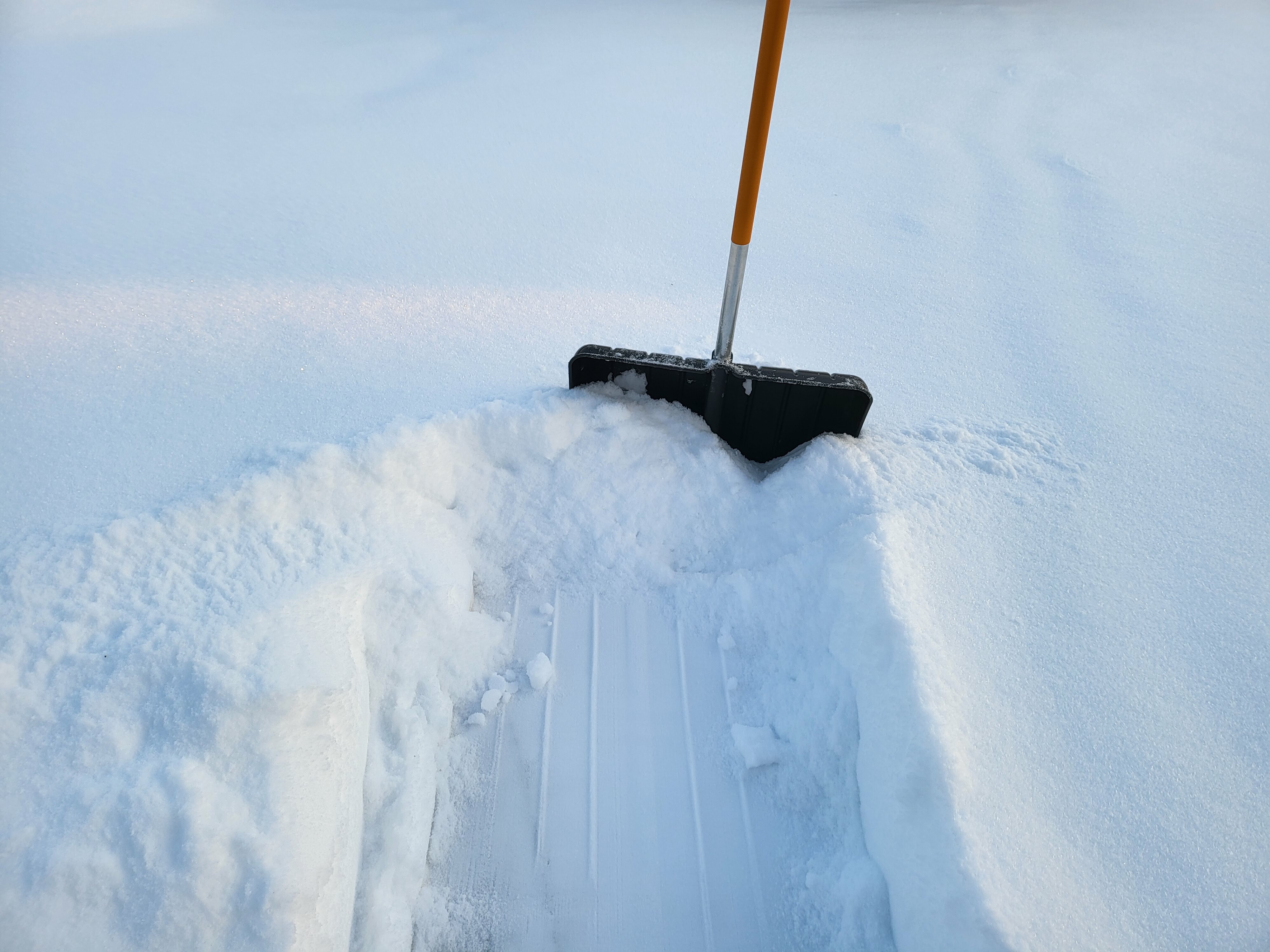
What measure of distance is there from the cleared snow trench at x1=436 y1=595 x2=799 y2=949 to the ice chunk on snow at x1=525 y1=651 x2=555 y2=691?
0.01 metres

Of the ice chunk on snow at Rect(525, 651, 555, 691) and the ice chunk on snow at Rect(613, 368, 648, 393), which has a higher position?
the ice chunk on snow at Rect(613, 368, 648, 393)

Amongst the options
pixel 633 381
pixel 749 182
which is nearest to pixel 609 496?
pixel 633 381

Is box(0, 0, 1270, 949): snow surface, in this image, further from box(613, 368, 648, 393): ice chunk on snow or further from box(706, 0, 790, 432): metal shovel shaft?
box(706, 0, 790, 432): metal shovel shaft

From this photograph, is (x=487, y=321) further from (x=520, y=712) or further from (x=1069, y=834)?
(x=1069, y=834)

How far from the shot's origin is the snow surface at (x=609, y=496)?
95cm

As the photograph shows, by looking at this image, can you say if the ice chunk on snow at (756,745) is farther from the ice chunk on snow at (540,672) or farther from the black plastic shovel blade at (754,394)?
the black plastic shovel blade at (754,394)

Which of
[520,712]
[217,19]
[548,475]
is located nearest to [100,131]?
[217,19]

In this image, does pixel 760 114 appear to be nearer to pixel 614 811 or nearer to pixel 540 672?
pixel 540 672

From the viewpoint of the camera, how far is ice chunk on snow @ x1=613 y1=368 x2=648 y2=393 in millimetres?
1512

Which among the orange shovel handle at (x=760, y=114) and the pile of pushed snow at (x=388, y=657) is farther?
the orange shovel handle at (x=760, y=114)

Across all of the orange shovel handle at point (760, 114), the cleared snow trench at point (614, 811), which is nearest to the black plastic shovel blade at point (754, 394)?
the orange shovel handle at point (760, 114)

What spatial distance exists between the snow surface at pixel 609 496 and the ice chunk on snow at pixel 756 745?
2 cm

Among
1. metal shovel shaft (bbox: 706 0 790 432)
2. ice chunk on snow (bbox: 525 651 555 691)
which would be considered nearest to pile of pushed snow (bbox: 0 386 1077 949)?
ice chunk on snow (bbox: 525 651 555 691)

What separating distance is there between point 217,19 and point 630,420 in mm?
3563
